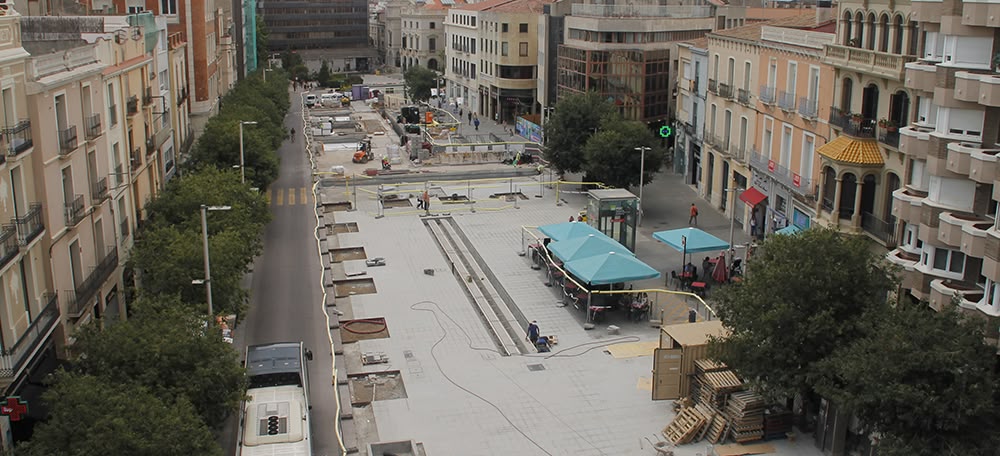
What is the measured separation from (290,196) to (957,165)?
45325 mm

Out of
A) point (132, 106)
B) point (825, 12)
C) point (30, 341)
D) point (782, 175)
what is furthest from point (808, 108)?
point (30, 341)

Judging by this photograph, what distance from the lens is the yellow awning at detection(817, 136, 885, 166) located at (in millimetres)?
36562

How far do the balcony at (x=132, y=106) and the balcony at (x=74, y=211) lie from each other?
30.6 feet

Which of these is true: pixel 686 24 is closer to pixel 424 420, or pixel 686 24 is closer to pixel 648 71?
pixel 648 71

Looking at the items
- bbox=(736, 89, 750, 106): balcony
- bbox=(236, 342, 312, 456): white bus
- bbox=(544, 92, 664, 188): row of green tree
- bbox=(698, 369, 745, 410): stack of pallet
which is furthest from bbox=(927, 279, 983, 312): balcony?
bbox=(544, 92, 664, 188): row of green tree

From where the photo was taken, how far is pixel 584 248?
1602 inches

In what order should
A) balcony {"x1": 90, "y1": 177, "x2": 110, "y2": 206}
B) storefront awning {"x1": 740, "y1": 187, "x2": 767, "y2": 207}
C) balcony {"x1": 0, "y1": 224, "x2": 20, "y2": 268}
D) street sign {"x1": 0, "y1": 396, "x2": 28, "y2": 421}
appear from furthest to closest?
storefront awning {"x1": 740, "y1": 187, "x2": 767, "y2": 207}
balcony {"x1": 90, "y1": 177, "x2": 110, "y2": 206}
balcony {"x1": 0, "y1": 224, "x2": 20, "y2": 268}
street sign {"x1": 0, "y1": 396, "x2": 28, "y2": 421}

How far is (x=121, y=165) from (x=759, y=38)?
111ft

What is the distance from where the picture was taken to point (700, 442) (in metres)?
28.0

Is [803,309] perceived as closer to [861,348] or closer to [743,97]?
[861,348]

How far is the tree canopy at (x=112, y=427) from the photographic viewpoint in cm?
1989

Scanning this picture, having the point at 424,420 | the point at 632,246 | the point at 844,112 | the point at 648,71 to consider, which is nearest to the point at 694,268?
the point at 632,246

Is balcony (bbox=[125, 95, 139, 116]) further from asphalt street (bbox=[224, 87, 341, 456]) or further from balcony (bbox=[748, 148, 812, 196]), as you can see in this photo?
balcony (bbox=[748, 148, 812, 196])

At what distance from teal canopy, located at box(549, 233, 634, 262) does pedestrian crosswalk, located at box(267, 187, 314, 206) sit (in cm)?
2427
